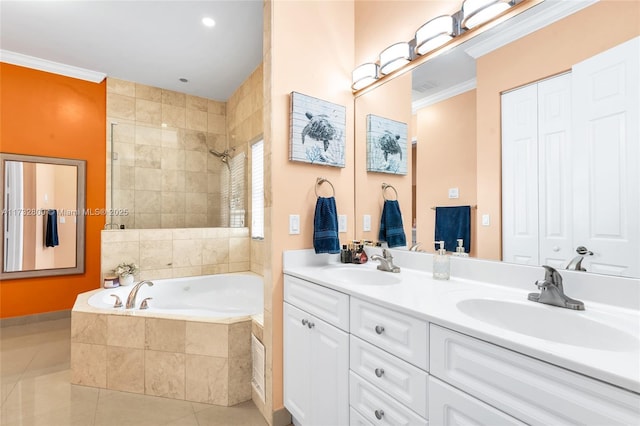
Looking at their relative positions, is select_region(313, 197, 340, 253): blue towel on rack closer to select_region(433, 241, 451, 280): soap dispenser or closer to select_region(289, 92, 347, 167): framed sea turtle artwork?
select_region(289, 92, 347, 167): framed sea turtle artwork

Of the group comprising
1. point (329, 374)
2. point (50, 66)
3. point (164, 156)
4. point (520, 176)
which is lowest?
point (329, 374)

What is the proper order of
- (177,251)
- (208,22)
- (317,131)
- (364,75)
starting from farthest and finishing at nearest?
(177,251)
(208,22)
(364,75)
(317,131)

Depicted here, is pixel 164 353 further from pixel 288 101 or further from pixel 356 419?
pixel 288 101

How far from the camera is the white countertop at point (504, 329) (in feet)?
1.98

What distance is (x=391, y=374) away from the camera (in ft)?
3.49

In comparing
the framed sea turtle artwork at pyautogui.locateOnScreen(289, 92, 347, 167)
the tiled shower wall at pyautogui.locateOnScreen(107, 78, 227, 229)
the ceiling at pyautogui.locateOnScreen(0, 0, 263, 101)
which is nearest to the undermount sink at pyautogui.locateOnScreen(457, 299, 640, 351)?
the framed sea turtle artwork at pyautogui.locateOnScreen(289, 92, 347, 167)

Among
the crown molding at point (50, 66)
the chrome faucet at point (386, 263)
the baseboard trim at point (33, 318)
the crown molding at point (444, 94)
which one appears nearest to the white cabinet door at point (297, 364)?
the chrome faucet at point (386, 263)

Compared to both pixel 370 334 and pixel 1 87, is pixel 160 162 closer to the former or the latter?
pixel 1 87

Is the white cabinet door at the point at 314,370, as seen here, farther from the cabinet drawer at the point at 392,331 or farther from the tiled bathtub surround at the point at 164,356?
the tiled bathtub surround at the point at 164,356

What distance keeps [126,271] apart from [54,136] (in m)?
1.92

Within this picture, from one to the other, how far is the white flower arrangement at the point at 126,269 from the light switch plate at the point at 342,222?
2276 mm

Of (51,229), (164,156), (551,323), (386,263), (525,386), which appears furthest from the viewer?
(164,156)

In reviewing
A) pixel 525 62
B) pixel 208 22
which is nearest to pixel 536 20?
pixel 525 62

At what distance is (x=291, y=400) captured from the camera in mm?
1681
